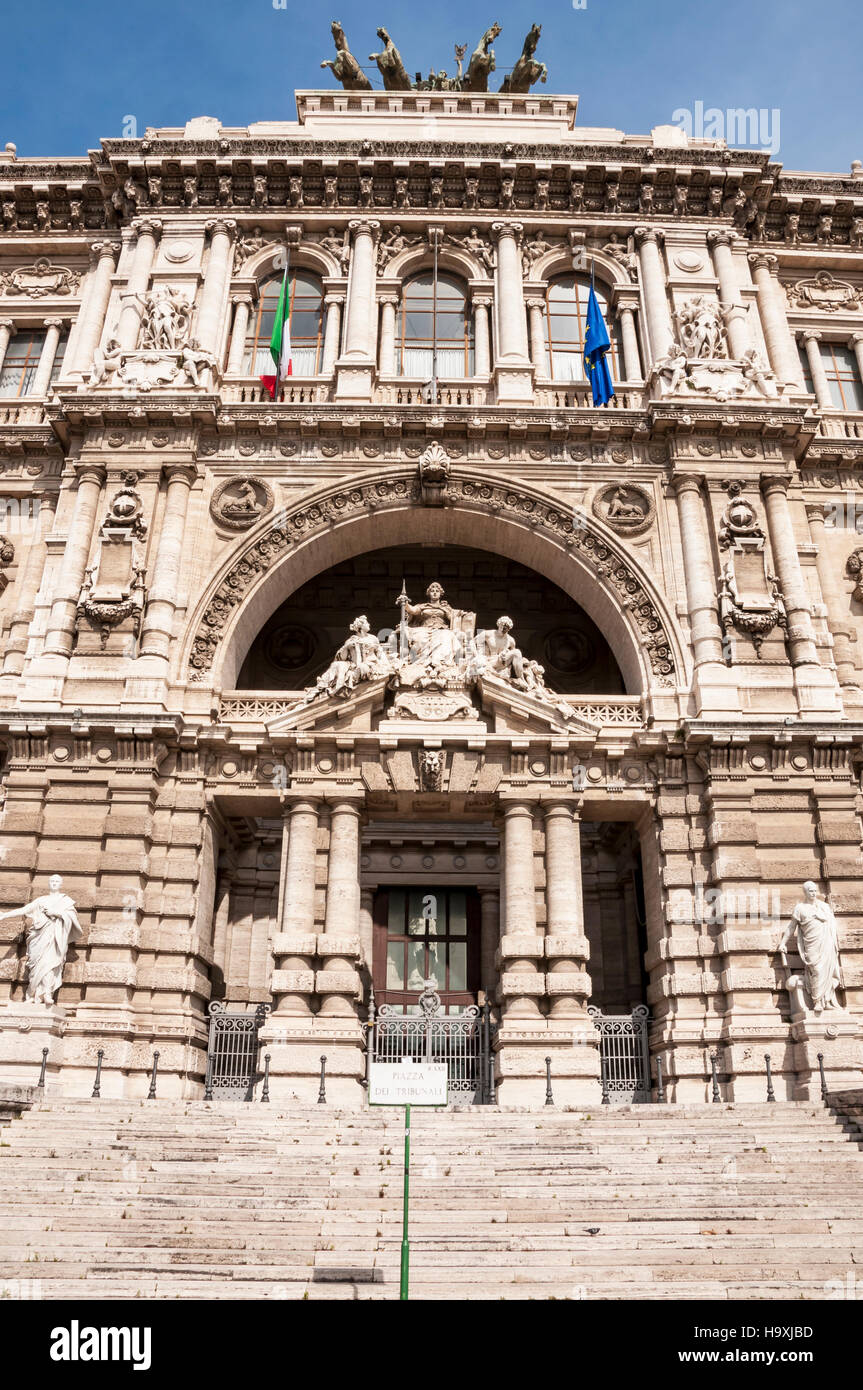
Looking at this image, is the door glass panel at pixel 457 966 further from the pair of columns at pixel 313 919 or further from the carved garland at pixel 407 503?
the carved garland at pixel 407 503

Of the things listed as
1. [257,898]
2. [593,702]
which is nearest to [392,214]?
[593,702]

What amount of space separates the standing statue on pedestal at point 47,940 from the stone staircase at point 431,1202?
9.58 feet

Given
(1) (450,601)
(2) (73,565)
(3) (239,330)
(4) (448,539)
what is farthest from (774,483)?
(2) (73,565)

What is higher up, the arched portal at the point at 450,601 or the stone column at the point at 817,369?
the stone column at the point at 817,369

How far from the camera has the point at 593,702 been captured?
20.5 metres

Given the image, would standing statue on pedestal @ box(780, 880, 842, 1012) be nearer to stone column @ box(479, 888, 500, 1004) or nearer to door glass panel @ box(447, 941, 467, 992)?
stone column @ box(479, 888, 500, 1004)

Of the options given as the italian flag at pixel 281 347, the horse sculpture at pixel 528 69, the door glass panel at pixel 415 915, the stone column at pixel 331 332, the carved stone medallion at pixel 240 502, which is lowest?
the door glass panel at pixel 415 915

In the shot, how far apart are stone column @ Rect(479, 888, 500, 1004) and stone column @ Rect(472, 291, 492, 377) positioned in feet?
39.0

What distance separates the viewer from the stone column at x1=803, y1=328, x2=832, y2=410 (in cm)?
2480

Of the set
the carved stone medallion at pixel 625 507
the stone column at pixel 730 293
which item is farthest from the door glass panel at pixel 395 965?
the stone column at pixel 730 293

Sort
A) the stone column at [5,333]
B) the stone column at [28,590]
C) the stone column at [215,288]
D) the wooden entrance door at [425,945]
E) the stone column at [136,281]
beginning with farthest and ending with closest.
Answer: the stone column at [5,333]
the stone column at [215,288]
the stone column at [136,281]
the wooden entrance door at [425,945]
the stone column at [28,590]

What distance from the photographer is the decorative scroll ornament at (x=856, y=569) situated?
22.6 metres
